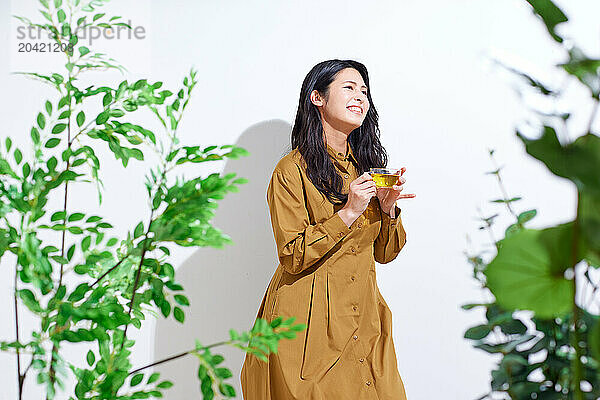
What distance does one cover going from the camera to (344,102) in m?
2.27

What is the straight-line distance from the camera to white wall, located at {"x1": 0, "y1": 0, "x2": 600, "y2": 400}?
9.14 feet

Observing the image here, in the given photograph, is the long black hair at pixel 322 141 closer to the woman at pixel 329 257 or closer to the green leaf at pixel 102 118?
the woman at pixel 329 257

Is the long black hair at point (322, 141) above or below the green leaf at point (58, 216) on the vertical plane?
above

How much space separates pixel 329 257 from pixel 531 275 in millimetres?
1683

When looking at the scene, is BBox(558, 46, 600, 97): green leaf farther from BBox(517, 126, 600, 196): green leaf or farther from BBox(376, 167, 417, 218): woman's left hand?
BBox(376, 167, 417, 218): woman's left hand

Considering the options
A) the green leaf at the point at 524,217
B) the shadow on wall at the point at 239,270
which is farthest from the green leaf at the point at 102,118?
the shadow on wall at the point at 239,270

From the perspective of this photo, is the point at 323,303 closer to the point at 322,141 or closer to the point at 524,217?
the point at 322,141

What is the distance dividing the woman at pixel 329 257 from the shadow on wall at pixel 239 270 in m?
0.48

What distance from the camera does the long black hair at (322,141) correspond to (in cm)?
220

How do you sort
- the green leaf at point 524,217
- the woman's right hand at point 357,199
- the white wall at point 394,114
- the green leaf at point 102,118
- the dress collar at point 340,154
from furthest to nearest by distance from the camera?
the white wall at point 394,114 → the dress collar at point 340,154 → the woman's right hand at point 357,199 → the green leaf at point 102,118 → the green leaf at point 524,217

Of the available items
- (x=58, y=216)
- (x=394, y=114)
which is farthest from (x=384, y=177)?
(x=58, y=216)

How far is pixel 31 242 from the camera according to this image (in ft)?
2.86

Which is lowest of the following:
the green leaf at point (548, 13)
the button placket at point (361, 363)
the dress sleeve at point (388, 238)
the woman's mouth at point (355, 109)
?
the button placket at point (361, 363)

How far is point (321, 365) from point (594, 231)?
1801mm
